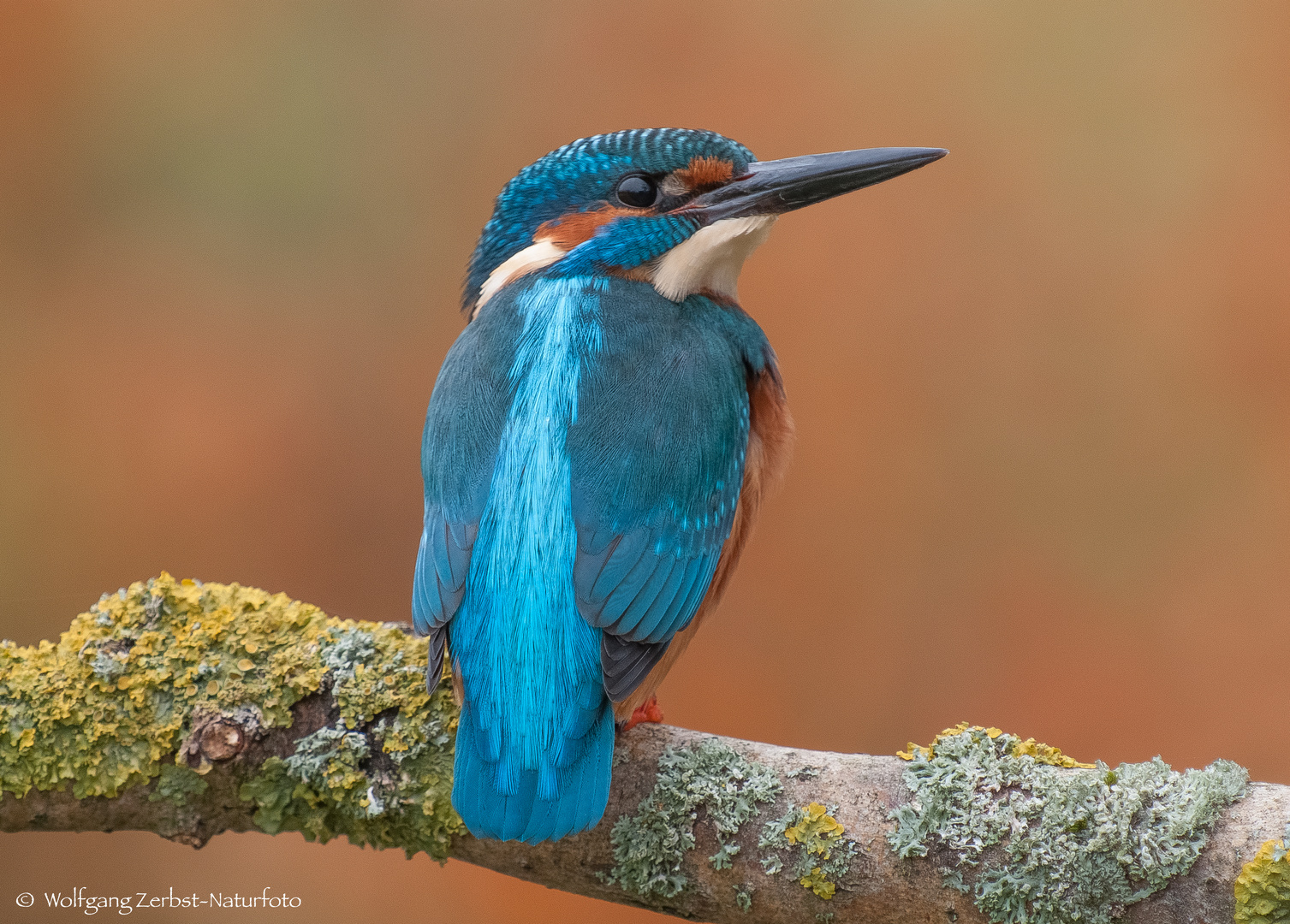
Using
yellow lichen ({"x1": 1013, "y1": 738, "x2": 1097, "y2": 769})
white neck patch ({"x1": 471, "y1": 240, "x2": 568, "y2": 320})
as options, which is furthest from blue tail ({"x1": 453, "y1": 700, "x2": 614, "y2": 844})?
white neck patch ({"x1": 471, "y1": 240, "x2": 568, "y2": 320})

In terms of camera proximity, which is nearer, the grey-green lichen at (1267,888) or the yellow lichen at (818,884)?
the grey-green lichen at (1267,888)

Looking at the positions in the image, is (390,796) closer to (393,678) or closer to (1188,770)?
(393,678)

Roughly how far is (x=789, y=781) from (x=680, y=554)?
327mm

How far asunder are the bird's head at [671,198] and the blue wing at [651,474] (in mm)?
98

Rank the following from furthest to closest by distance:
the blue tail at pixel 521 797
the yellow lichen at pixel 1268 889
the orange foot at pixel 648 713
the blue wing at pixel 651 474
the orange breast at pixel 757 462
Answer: the orange breast at pixel 757 462 → the orange foot at pixel 648 713 → the blue wing at pixel 651 474 → the blue tail at pixel 521 797 → the yellow lichen at pixel 1268 889

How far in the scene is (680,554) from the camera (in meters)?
1.60

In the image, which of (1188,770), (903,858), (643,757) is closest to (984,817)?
(903,858)

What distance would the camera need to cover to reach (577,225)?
1.87 m

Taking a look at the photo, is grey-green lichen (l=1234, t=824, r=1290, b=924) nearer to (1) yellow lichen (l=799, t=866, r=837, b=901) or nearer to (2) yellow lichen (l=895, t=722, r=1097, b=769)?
(2) yellow lichen (l=895, t=722, r=1097, b=769)

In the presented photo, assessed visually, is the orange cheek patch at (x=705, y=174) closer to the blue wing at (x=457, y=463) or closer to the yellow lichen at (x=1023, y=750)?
the blue wing at (x=457, y=463)

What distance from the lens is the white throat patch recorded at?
5.96 ft

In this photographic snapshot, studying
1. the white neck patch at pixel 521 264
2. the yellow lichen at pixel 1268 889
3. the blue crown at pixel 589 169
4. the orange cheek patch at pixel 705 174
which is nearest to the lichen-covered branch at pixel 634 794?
the yellow lichen at pixel 1268 889

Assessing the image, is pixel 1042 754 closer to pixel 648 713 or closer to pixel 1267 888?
pixel 1267 888

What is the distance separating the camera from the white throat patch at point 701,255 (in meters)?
1.82
